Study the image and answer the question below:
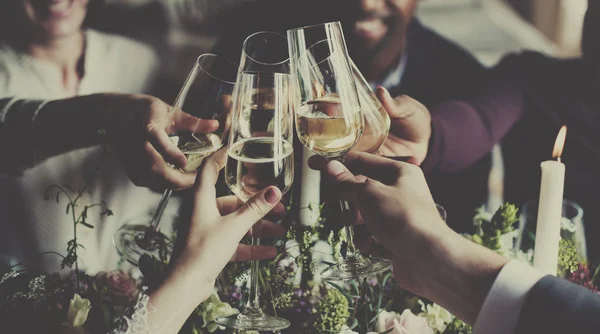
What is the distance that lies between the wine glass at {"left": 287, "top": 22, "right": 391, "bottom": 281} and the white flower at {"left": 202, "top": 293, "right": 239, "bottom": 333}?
187 millimetres

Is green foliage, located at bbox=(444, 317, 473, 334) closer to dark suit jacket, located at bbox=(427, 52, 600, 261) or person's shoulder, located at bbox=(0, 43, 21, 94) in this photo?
dark suit jacket, located at bbox=(427, 52, 600, 261)

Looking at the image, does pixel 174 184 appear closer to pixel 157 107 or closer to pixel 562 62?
pixel 157 107

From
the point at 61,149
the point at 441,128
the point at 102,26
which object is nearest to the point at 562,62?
the point at 441,128

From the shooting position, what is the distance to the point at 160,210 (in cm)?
124

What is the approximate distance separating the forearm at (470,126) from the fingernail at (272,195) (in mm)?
615

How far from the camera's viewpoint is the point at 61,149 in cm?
136

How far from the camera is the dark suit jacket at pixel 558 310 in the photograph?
820 mm

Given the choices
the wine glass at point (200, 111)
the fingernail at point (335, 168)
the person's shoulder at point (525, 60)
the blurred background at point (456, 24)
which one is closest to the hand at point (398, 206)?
the fingernail at point (335, 168)

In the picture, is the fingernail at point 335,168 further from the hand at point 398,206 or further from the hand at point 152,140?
the hand at point 152,140

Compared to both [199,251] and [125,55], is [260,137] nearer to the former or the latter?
[199,251]

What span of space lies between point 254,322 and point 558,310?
0.49 metres

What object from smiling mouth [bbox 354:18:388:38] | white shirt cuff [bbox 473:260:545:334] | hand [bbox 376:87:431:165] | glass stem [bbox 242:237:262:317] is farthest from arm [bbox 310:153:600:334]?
smiling mouth [bbox 354:18:388:38]

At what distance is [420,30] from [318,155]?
22.5 inches

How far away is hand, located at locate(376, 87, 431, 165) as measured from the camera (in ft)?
4.47
